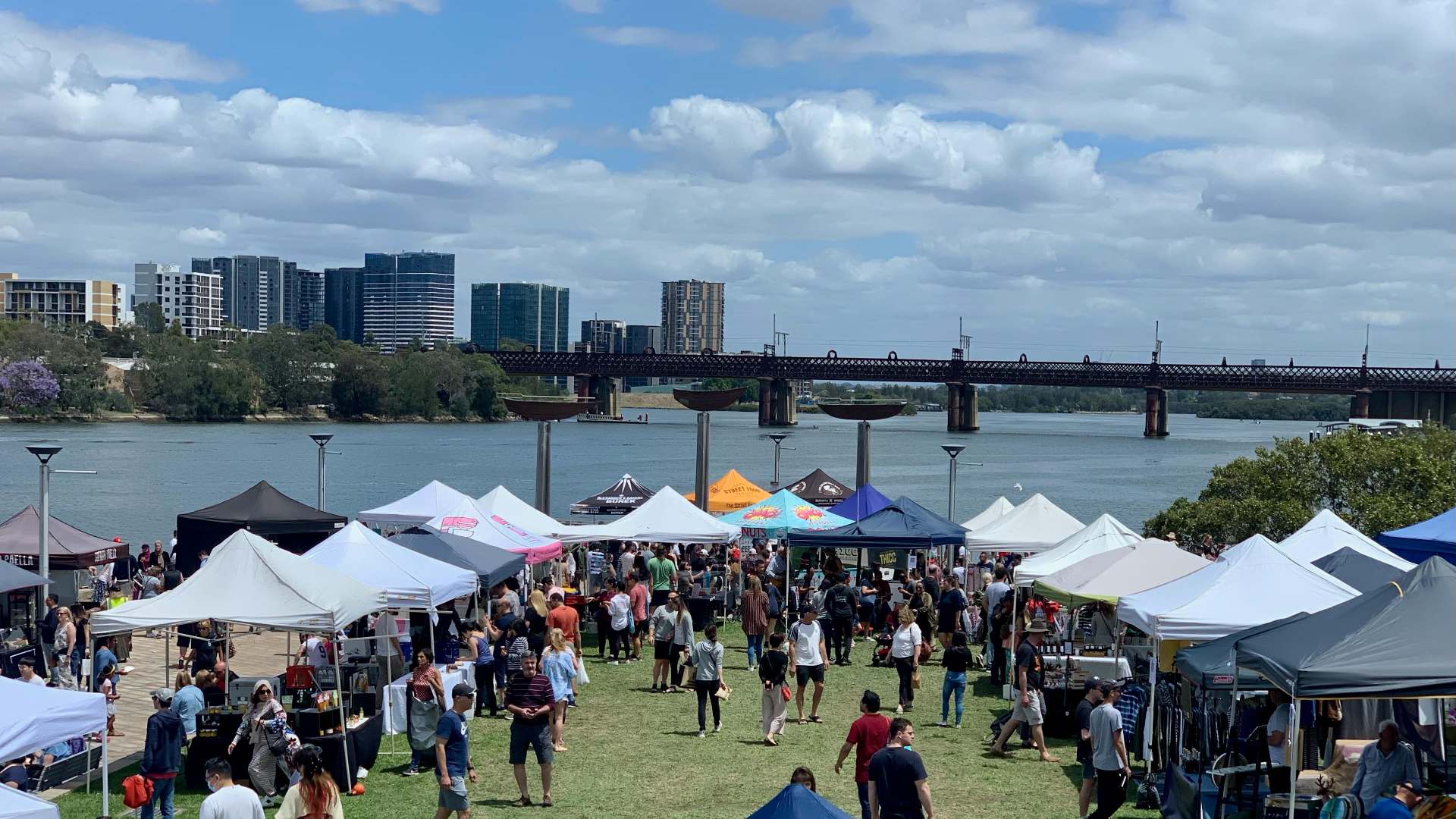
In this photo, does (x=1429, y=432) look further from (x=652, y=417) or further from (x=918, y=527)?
(x=652, y=417)

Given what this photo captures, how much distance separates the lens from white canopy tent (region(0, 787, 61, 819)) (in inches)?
299

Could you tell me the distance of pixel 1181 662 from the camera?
453 inches

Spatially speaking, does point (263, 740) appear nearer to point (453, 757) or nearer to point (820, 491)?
point (453, 757)

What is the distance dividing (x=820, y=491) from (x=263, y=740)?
1901 centimetres

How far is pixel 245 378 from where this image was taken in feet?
426

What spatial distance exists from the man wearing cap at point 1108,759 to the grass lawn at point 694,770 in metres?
0.94

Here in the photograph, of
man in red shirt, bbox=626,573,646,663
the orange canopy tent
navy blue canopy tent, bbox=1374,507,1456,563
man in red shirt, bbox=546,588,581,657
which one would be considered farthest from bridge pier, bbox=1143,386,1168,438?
man in red shirt, bbox=546,588,581,657

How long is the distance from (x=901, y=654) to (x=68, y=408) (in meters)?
119

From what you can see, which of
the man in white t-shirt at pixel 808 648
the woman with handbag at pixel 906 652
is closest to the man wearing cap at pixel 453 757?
the man in white t-shirt at pixel 808 648

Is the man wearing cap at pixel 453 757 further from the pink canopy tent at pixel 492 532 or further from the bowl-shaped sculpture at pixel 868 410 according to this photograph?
the bowl-shaped sculpture at pixel 868 410

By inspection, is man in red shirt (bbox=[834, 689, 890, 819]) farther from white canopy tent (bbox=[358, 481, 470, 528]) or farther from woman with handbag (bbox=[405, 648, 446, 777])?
white canopy tent (bbox=[358, 481, 470, 528])

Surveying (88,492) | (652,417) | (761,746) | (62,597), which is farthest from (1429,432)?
(652,417)

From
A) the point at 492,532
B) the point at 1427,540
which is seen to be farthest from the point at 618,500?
the point at 1427,540

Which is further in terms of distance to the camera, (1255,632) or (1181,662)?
(1181,662)
